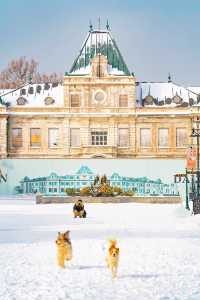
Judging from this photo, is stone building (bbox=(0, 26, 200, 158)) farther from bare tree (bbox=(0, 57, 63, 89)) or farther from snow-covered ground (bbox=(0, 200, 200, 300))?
snow-covered ground (bbox=(0, 200, 200, 300))

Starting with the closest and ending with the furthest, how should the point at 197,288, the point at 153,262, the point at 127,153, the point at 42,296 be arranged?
the point at 42,296, the point at 197,288, the point at 153,262, the point at 127,153

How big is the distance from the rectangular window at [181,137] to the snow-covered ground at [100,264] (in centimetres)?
4805

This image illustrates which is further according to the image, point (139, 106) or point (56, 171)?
point (139, 106)

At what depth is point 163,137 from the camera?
71312 mm

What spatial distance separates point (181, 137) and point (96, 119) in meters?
8.36

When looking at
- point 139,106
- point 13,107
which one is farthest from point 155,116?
point 13,107

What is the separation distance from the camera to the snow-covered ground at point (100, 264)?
10.2 m

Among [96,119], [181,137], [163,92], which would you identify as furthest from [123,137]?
[163,92]

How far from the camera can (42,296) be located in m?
9.91

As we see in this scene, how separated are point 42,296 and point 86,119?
61.3m

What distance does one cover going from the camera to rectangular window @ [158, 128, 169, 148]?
71.2m

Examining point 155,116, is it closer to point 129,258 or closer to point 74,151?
point 74,151

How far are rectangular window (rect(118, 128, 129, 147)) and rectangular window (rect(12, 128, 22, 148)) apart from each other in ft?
31.4

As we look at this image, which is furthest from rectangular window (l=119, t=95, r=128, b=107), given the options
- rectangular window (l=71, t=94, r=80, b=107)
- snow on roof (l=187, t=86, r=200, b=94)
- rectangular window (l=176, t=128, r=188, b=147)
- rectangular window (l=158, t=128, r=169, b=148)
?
snow on roof (l=187, t=86, r=200, b=94)
